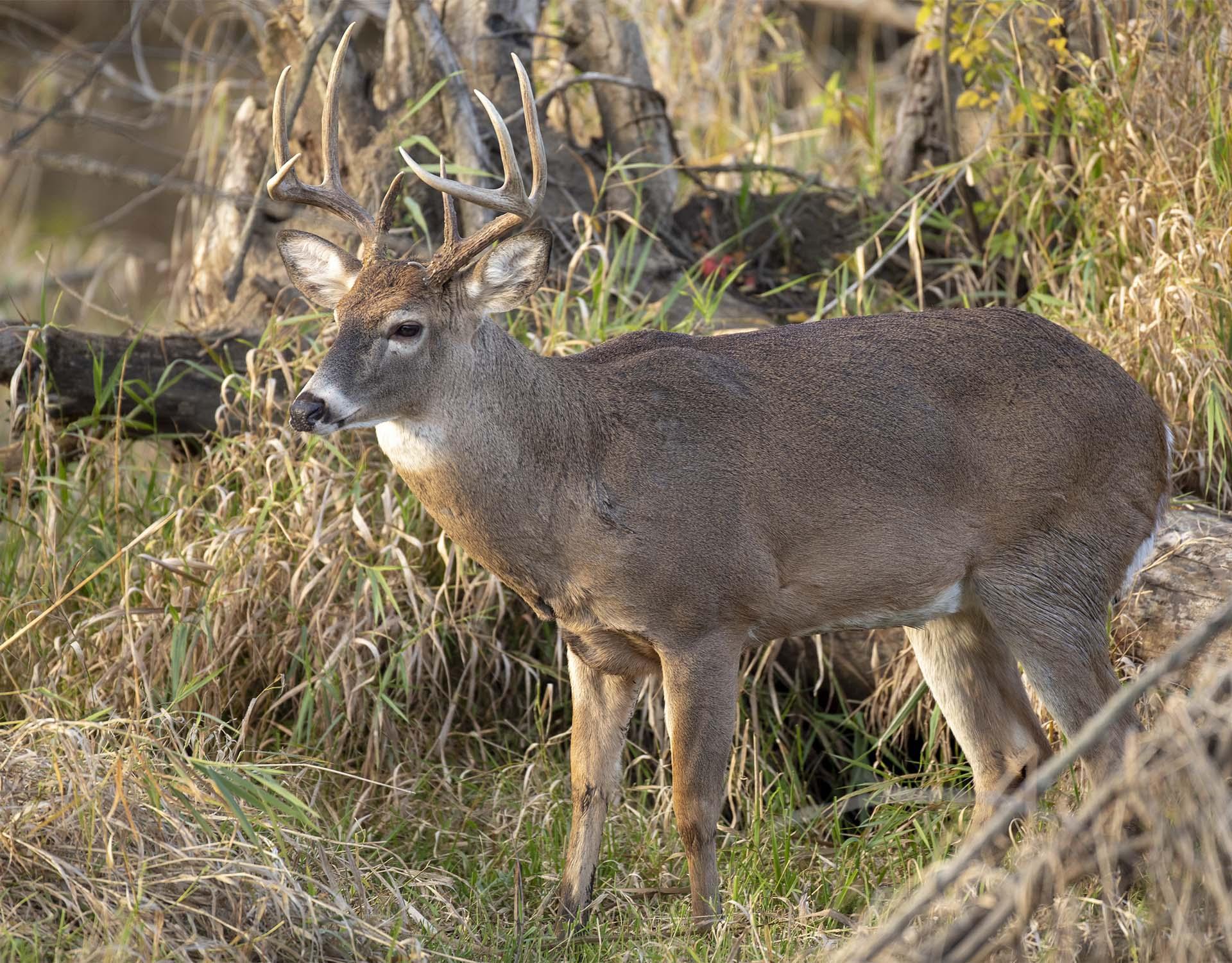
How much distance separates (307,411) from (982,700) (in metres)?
2.16

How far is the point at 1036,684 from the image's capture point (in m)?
4.22

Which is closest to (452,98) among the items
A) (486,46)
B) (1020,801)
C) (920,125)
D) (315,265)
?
(486,46)

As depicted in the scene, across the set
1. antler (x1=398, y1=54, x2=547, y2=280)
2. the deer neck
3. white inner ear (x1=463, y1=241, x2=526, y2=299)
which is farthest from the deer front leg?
antler (x1=398, y1=54, x2=547, y2=280)

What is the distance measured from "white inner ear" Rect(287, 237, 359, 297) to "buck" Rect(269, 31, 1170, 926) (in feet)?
0.04

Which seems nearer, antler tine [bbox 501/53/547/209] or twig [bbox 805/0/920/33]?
antler tine [bbox 501/53/547/209]

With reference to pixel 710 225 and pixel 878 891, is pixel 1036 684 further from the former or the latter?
pixel 710 225

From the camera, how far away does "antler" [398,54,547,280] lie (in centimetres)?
378

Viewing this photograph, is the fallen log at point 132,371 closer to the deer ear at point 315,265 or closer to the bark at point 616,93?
the deer ear at point 315,265

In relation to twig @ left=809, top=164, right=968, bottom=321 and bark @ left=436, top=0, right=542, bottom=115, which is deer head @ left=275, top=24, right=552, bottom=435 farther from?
bark @ left=436, top=0, right=542, bottom=115

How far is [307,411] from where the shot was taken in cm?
371

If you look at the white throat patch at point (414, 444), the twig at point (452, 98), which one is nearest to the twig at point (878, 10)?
the twig at point (452, 98)

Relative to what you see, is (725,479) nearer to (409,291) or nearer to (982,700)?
(409,291)

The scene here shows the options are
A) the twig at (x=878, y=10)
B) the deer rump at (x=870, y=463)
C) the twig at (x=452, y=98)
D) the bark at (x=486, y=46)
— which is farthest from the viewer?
the twig at (x=878, y=10)

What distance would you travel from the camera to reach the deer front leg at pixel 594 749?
4305 millimetres
